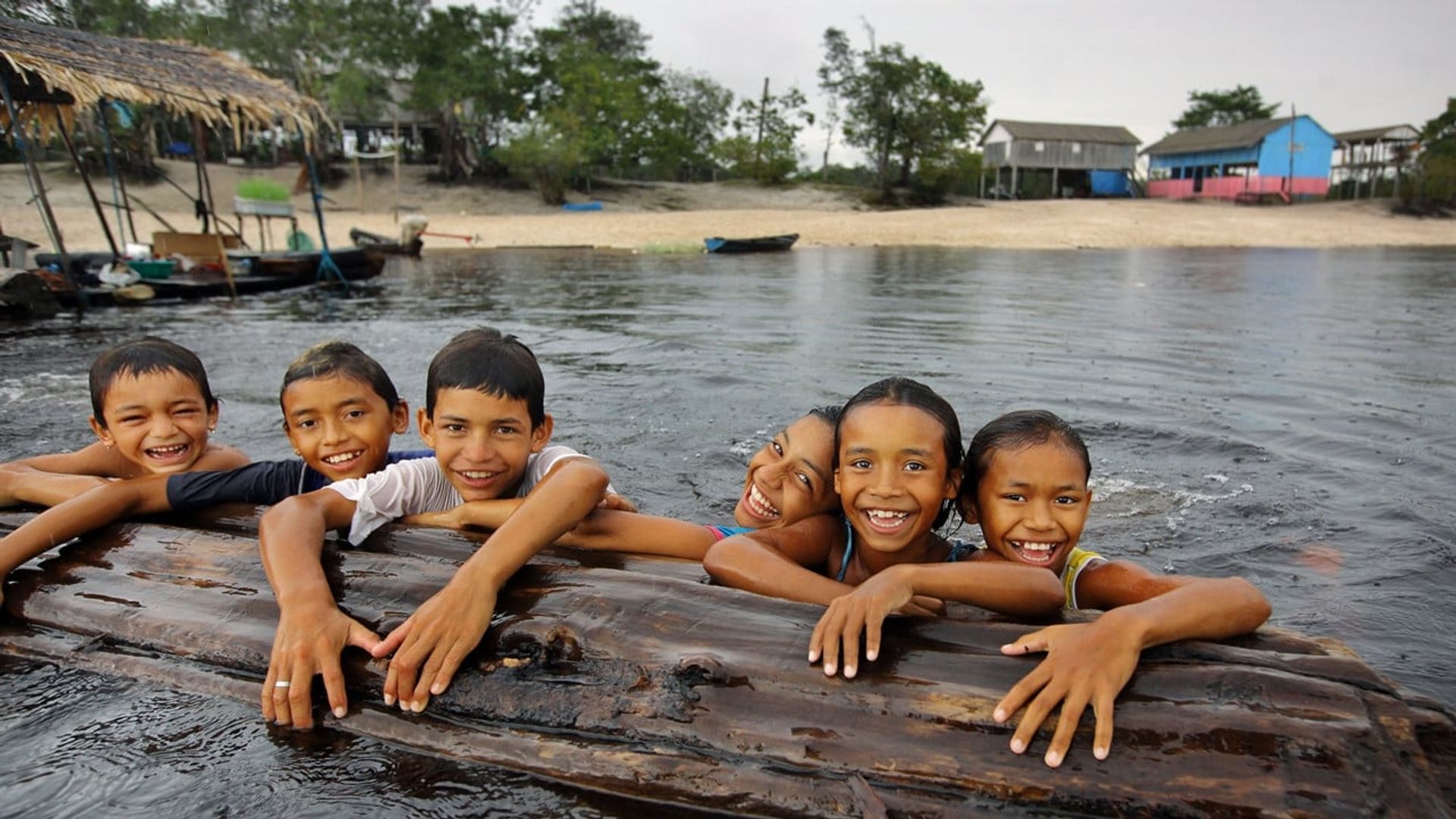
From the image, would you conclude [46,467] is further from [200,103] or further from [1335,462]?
[200,103]

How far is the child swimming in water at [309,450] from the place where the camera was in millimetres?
3125

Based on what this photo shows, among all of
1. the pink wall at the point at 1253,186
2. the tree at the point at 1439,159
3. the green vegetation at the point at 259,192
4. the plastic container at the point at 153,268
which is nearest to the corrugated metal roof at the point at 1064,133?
the pink wall at the point at 1253,186

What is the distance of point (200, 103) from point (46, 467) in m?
12.1

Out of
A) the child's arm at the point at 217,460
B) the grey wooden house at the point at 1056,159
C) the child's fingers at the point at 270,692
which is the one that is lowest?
the child's fingers at the point at 270,692

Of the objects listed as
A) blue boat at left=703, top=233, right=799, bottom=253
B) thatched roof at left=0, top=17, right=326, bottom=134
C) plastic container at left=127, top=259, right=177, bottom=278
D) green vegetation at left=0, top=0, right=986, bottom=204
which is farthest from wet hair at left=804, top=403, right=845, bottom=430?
green vegetation at left=0, top=0, right=986, bottom=204

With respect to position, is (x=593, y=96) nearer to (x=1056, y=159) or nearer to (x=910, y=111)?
(x=910, y=111)

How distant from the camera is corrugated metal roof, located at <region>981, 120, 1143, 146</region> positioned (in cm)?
4862

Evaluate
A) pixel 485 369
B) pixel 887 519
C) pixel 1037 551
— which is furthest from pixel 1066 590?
pixel 485 369

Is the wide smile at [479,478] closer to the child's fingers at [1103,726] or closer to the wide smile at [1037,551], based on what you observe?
the wide smile at [1037,551]

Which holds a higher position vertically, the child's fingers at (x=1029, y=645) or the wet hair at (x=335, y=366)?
the wet hair at (x=335, y=366)

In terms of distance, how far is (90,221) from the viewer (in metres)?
27.0

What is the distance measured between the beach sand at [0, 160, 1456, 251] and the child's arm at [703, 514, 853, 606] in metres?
26.2

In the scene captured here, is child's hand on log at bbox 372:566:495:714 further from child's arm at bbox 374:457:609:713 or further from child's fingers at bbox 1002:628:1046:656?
child's fingers at bbox 1002:628:1046:656

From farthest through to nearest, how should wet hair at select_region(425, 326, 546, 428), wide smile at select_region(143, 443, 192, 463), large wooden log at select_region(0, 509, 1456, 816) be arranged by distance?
1. wide smile at select_region(143, 443, 192, 463)
2. wet hair at select_region(425, 326, 546, 428)
3. large wooden log at select_region(0, 509, 1456, 816)
